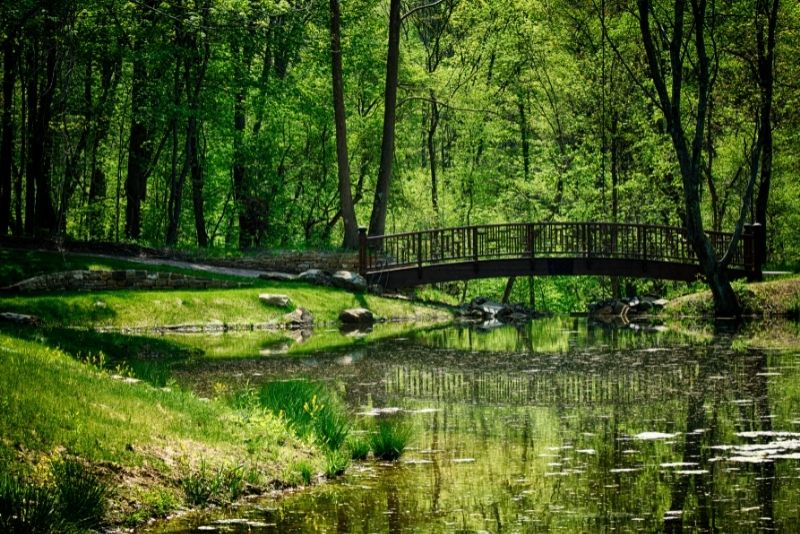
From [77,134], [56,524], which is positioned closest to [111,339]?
[56,524]

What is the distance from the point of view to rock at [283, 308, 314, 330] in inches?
1075

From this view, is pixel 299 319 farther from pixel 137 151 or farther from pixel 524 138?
pixel 524 138

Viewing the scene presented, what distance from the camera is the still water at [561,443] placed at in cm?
806

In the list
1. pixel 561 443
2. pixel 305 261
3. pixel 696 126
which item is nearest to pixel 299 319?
pixel 305 261

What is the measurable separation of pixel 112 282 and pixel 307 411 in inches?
684

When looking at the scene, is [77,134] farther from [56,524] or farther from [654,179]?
[56,524]

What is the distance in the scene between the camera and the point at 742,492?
8.58 m

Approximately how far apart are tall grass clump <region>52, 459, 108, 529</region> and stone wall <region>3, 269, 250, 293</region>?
1873cm

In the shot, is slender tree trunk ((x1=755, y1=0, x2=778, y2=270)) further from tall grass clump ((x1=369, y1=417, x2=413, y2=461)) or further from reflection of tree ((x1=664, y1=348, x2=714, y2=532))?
tall grass clump ((x1=369, y1=417, x2=413, y2=461))

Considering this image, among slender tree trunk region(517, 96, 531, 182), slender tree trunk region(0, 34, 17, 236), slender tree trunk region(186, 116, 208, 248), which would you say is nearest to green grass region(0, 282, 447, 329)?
slender tree trunk region(0, 34, 17, 236)

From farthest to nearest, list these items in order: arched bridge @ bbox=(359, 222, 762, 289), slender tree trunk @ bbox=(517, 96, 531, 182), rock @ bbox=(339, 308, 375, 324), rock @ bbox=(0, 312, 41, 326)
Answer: slender tree trunk @ bbox=(517, 96, 531, 182)
arched bridge @ bbox=(359, 222, 762, 289)
rock @ bbox=(339, 308, 375, 324)
rock @ bbox=(0, 312, 41, 326)

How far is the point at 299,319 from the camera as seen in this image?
27672 millimetres

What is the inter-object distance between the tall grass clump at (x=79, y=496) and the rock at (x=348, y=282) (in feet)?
76.3

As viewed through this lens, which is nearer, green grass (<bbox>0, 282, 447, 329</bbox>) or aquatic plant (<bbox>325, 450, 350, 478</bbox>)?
aquatic plant (<bbox>325, 450, 350, 478</bbox>)
